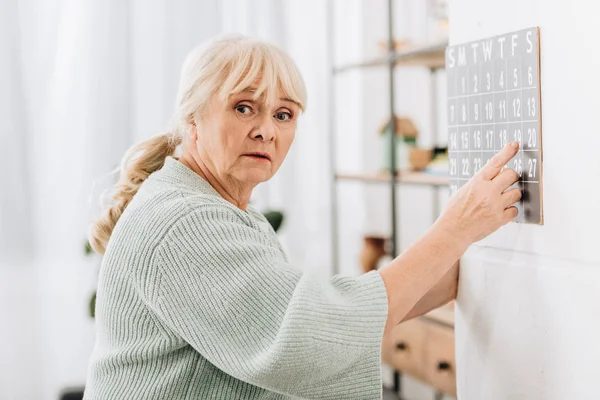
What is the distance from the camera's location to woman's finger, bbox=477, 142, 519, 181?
1.07 metres

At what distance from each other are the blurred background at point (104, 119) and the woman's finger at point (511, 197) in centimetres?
104

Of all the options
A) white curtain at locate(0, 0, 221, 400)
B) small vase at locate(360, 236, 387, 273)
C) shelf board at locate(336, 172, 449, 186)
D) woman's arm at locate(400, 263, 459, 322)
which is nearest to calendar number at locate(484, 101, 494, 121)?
woman's arm at locate(400, 263, 459, 322)

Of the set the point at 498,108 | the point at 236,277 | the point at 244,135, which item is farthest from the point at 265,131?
the point at 498,108

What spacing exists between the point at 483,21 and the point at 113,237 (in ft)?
2.33

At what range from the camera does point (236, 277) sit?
963 millimetres

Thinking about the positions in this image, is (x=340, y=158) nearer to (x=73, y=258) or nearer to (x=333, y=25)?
(x=333, y=25)

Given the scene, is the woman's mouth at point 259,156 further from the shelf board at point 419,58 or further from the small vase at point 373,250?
the small vase at point 373,250

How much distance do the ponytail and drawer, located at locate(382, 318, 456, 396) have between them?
3.90ft

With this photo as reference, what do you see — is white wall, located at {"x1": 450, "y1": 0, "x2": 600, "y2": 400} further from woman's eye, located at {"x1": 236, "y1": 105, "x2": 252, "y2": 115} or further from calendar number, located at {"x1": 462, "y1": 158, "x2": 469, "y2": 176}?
woman's eye, located at {"x1": 236, "y1": 105, "x2": 252, "y2": 115}

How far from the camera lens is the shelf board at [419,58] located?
7.11 ft

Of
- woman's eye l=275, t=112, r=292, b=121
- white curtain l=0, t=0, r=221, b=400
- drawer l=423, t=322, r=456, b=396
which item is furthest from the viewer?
white curtain l=0, t=0, r=221, b=400

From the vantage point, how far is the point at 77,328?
2.56 m

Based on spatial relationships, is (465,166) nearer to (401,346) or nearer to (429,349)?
(429,349)

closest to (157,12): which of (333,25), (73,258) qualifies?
(333,25)
